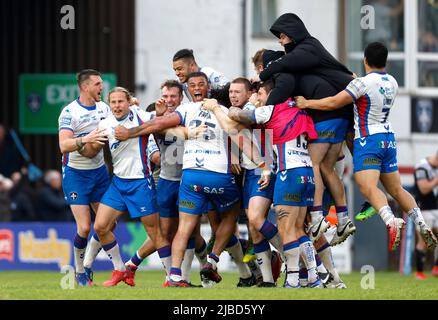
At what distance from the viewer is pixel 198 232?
18031 millimetres

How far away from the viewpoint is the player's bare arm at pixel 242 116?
16.2 meters

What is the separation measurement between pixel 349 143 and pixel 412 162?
15656 millimetres

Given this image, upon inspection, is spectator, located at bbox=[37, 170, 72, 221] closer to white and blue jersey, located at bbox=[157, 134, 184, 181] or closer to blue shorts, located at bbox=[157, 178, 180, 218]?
blue shorts, located at bbox=[157, 178, 180, 218]

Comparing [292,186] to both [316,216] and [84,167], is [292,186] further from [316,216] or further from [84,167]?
[84,167]

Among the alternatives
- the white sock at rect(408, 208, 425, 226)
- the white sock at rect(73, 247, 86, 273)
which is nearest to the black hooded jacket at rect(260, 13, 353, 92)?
the white sock at rect(408, 208, 425, 226)

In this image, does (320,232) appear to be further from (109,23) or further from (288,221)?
(109,23)

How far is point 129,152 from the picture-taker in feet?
56.6

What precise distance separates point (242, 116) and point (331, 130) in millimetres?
1136

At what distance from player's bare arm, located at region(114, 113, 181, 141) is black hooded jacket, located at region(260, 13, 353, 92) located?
122 centimetres

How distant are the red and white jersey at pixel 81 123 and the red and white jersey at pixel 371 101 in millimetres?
3585

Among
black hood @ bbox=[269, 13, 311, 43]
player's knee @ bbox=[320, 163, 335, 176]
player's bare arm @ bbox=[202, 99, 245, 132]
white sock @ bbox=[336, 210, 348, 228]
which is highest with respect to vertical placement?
black hood @ bbox=[269, 13, 311, 43]

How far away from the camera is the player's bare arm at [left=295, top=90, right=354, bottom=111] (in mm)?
16156
